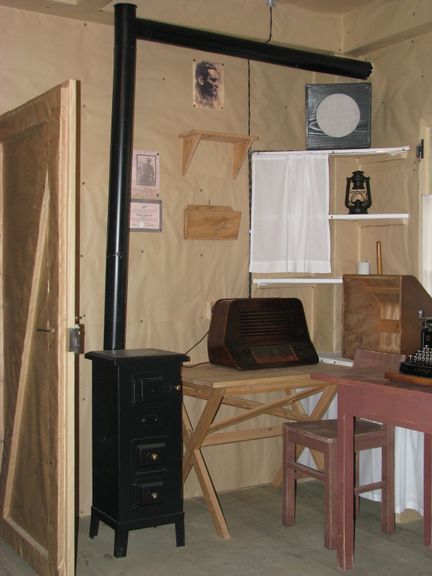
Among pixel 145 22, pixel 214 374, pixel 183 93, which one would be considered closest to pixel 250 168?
pixel 183 93

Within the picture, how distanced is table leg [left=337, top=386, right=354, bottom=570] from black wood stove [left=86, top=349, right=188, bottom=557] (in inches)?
30.2

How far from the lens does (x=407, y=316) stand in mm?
3916


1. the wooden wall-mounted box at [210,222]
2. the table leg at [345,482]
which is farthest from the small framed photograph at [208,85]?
the table leg at [345,482]

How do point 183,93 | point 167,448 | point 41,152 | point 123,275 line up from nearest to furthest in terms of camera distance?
1. point 41,152
2. point 167,448
3. point 123,275
4. point 183,93

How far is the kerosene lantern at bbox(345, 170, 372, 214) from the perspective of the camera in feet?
14.8

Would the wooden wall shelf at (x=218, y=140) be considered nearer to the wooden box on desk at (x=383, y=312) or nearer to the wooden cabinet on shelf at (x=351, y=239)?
the wooden cabinet on shelf at (x=351, y=239)

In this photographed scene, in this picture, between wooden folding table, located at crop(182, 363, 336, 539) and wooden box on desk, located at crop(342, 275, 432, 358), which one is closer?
wooden folding table, located at crop(182, 363, 336, 539)

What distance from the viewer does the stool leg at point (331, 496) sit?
11.8 ft

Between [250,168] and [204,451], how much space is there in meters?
1.74

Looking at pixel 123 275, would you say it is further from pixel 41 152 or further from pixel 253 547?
pixel 253 547

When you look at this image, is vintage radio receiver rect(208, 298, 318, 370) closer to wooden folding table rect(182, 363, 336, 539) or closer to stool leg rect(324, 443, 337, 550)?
wooden folding table rect(182, 363, 336, 539)

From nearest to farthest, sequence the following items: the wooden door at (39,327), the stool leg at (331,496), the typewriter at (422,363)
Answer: the wooden door at (39,327) → the typewriter at (422,363) → the stool leg at (331,496)

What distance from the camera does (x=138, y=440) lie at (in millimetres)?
3498

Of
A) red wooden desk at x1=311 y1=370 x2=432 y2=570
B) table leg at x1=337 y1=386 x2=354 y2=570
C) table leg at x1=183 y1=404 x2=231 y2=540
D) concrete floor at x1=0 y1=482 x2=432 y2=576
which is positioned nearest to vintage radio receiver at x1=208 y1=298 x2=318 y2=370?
table leg at x1=183 y1=404 x2=231 y2=540
